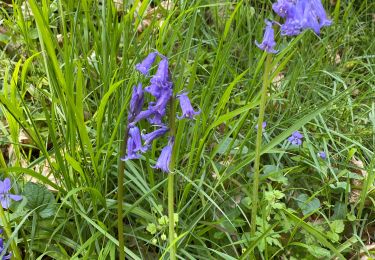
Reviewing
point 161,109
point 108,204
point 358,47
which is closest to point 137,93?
point 161,109

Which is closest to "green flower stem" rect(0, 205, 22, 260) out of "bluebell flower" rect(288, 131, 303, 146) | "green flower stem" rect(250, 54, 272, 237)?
"green flower stem" rect(250, 54, 272, 237)

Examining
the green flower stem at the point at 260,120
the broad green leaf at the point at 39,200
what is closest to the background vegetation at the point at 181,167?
the broad green leaf at the point at 39,200

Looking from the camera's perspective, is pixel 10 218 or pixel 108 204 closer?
pixel 10 218

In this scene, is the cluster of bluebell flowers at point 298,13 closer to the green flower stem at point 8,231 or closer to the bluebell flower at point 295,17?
the bluebell flower at point 295,17

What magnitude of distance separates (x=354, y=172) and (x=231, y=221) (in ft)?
3.20

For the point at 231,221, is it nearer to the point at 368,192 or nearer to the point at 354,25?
the point at 368,192

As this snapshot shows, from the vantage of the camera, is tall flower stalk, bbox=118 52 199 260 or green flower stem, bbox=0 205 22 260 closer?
tall flower stalk, bbox=118 52 199 260

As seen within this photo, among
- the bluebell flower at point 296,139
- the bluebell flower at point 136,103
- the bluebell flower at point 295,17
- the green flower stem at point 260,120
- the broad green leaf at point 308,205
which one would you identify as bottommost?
the broad green leaf at point 308,205

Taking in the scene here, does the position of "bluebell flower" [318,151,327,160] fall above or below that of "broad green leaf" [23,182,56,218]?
below

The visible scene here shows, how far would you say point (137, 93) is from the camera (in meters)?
1.81

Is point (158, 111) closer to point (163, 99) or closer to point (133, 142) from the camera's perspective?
point (163, 99)

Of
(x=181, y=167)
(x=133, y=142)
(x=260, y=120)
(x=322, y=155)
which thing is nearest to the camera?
(x=133, y=142)

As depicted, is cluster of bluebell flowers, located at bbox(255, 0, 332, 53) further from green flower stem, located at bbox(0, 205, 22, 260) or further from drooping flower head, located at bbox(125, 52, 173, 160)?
green flower stem, located at bbox(0, 205, 22, 260)

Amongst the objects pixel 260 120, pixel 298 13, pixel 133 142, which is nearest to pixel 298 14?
pixel 298 13
